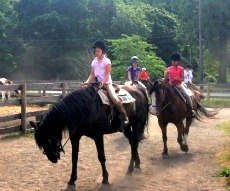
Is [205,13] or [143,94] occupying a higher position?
[205,13]

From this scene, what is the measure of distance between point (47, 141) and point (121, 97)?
193cm

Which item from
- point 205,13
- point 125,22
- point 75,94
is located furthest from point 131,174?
point 125,22

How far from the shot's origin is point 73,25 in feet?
148

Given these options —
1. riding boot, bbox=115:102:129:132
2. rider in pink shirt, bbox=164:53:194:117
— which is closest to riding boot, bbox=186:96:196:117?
rider in pink shirt, bbox=164:53:194:117

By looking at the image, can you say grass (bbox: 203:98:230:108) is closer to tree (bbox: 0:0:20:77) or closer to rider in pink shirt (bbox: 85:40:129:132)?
rider in pink shirt (bbox: 85:40:129:132)

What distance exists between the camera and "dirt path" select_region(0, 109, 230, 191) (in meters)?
6.64

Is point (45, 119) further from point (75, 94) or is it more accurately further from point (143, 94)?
point (143, 94)

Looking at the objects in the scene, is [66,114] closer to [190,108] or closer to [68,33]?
[190,108]

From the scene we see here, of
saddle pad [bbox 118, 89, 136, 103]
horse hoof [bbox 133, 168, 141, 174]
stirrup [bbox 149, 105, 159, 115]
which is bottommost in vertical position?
horse hoof [bbox 133, 168, 141, 174]

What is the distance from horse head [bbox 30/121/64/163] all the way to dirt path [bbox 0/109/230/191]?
0.65 meters

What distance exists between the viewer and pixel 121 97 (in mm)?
7531

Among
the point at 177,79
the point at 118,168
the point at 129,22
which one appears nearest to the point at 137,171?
the point at 118,168

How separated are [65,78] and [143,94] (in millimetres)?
38158

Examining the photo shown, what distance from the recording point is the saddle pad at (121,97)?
6811 millimetres
